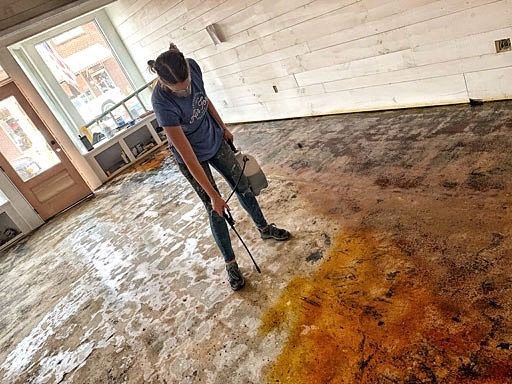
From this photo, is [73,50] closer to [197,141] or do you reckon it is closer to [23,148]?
[23,148]

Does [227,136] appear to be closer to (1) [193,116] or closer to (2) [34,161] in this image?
(1) [193,116]

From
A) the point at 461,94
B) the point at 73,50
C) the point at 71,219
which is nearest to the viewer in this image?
the point at 461,94

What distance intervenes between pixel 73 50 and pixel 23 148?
256 cm

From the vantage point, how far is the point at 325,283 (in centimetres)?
188

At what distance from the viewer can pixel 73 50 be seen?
696cm

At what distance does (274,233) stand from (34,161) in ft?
17.0

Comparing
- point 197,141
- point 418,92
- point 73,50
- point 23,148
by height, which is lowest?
point 418,92

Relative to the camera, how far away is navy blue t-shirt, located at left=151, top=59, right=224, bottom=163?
174 centimetres

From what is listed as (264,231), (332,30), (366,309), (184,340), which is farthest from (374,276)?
(332,30)

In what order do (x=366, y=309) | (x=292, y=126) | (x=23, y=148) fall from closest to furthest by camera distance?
1. (x=366, y=309)
2. (x=292, y=126)
3. (x=23, y=148)

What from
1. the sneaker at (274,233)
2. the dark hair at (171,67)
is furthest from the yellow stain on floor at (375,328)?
the dark hair at (171,67)

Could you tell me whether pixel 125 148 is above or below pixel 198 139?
below

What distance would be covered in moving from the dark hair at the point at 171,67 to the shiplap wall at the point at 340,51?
7.21 feet

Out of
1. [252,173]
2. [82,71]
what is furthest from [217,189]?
[82,71]
